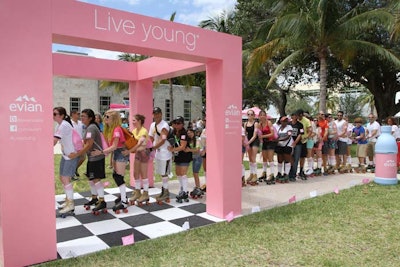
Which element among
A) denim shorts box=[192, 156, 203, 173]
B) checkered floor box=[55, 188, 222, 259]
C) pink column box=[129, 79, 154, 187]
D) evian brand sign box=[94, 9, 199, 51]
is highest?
evian brand sign box=[94, 9, 199, 51]

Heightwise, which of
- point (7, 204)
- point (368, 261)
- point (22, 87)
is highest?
point (22, 87)

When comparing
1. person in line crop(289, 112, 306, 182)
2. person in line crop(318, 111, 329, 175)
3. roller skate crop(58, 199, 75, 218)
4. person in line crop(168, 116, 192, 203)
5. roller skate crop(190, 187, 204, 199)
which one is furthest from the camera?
person in line crop(318, 111, 329, 175)

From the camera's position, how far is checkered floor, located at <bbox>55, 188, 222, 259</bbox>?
4.14m

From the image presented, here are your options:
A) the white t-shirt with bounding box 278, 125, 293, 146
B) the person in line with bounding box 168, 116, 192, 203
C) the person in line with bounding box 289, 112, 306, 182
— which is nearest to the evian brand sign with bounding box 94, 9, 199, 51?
the person in line with bounding box 168, 116, 192, 203

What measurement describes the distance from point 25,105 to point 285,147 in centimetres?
608

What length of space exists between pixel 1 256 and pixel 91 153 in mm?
2106

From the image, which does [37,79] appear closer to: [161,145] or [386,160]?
[161,145]

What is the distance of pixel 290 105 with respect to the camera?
6831 centimetres

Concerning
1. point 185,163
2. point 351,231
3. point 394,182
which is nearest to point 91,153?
point 185,163

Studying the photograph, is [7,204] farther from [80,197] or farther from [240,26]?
[240,26]

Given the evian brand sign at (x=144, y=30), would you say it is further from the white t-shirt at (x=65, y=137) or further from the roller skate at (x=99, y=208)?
the roller skate at (x=99, y=208)

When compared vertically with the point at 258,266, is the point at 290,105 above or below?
above

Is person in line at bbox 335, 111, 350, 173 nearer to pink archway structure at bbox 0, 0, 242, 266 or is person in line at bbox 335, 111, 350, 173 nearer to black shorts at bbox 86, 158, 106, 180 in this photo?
pink archway structure at bbox 0, 0, 242, 266

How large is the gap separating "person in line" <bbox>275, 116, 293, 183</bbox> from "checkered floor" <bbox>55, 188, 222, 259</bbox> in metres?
2.92
